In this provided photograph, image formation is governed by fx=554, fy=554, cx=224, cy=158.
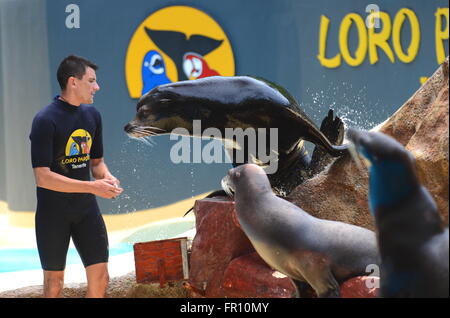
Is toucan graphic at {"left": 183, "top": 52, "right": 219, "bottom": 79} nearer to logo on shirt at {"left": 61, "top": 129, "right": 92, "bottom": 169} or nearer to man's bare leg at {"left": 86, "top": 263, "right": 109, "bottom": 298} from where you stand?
logo on shirt at {"left": 61, "top": 129, "right": 92, "bottom": 169}

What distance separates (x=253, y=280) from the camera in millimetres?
2818

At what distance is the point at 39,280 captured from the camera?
14.9 feet

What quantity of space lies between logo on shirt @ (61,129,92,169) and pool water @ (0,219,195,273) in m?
4.92

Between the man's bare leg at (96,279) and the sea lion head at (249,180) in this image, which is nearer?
the sea lion head at (249,180)

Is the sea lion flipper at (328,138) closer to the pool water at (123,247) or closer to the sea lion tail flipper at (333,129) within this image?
the sea lion tail flipper at (333,129)

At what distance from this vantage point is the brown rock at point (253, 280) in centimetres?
270

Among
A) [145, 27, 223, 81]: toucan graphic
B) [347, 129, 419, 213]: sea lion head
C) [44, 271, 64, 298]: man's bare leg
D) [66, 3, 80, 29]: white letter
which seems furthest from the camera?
[66, 3, 80, 29]: white letter

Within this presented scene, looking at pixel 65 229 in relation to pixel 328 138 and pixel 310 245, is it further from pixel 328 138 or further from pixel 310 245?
pixel 328 138

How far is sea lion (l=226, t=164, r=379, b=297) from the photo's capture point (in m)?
2.22

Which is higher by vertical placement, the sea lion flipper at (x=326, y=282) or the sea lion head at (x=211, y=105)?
the sea lion head at (x=211, y=105)

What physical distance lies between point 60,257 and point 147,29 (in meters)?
5.93

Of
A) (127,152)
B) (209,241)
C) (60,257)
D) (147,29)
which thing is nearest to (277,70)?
(147,29)

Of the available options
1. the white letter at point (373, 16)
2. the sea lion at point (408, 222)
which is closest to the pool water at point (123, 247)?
the white letter at point (373, 16)

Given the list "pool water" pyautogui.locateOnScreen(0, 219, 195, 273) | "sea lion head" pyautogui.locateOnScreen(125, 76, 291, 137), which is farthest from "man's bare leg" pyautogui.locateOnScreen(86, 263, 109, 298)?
"pool water" pyautogui.locateOnScreen(0, 219, 195, 273)
